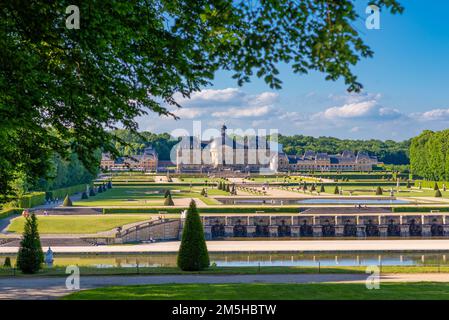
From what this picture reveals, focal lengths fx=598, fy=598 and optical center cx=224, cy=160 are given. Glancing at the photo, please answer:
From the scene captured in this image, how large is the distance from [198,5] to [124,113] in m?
3.14

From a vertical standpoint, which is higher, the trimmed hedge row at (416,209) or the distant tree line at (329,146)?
the distant tree line at (329,146)

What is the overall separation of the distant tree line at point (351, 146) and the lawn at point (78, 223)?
4630 inches

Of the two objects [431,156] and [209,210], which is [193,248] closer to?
[209,210]

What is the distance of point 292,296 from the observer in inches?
419

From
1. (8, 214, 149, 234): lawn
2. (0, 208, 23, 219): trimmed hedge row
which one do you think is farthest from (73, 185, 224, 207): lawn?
(8, 214, 149, 234): lawn

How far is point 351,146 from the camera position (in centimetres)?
16600

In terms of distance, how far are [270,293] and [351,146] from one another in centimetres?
15908

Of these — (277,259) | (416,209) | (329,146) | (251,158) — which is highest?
(329,146)

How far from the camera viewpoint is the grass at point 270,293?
9.93m

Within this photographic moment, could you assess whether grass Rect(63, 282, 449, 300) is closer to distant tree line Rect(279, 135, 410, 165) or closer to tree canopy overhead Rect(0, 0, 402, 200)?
tree canopy overhead Rect(0, 0, 402, 200)

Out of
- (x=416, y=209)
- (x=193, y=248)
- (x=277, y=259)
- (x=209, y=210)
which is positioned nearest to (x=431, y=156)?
(x=416, y=209)

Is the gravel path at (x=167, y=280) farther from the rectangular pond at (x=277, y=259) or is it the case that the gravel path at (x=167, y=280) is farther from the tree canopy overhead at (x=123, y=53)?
the rectangular pond at (x=277, y=259)

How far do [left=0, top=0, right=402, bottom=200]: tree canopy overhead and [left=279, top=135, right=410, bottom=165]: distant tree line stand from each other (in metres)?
139

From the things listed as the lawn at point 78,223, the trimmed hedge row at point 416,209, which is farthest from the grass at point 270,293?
the trimmed hedge row at point 416,209
